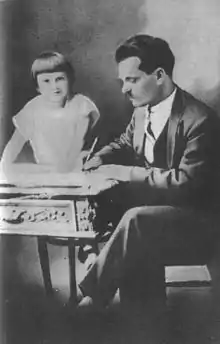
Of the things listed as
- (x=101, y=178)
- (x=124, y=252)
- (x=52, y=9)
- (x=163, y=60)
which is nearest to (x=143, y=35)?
(x=163, y=60)

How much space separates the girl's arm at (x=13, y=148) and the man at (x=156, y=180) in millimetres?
267

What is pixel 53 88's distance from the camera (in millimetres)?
1626

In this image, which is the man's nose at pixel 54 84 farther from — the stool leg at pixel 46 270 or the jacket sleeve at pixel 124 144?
the stool leg at pixel 46 270

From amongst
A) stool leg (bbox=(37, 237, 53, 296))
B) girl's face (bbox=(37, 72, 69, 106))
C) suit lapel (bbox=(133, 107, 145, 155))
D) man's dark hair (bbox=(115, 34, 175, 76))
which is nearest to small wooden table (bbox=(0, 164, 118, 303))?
stool leg (bbox=(37, 237, 53, 296))

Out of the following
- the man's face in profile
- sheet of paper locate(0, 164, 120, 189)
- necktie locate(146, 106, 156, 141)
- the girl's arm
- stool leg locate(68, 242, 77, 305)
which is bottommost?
stool leg locate(68, 242, 77, 305)

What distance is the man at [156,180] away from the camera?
150 cm

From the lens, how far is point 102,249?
5.08ft

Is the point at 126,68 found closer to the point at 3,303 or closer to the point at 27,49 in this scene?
the point at 27,49

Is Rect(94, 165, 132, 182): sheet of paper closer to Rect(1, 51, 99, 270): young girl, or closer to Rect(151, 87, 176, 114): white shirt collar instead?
Rect(1, 51, 99, 270): young girl

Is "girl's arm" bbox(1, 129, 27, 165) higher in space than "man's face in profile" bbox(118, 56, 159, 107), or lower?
lower

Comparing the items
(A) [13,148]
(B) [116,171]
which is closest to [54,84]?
(A) [13,148]

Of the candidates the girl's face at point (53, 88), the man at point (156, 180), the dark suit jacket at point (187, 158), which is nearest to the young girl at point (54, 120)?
the girl's face at point (53, 88)

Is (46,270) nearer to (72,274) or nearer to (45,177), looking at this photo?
(72,274)

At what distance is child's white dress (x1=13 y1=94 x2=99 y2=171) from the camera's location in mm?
1595
